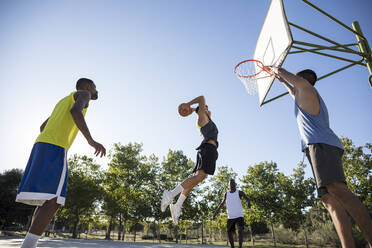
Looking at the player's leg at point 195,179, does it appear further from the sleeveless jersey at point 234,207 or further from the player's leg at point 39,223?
the sleeveless jersey at point 234,207

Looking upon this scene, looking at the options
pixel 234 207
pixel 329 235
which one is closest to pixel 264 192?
pixel 329 235

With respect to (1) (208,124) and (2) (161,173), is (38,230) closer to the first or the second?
(1) (208,124)

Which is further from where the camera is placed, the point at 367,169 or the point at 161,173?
the point at 161,173

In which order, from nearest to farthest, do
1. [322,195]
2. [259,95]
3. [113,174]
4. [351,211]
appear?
1. [351,211]
2. [322,195]
3. [259,95]
4. [113,174]

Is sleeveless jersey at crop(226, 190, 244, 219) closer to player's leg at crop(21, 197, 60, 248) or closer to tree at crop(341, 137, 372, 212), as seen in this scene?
player's leg at crop(21, 197, 60, 248)

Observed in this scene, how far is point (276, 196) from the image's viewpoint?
2477 centimetres

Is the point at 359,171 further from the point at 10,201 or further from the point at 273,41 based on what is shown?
the point at 10,201

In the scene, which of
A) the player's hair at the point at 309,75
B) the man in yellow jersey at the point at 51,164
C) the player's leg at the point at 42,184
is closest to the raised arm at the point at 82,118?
the man in yellow jersey at the point at 51,164

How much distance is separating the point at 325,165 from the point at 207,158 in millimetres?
2010

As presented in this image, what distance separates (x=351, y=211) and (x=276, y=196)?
81.8 ft

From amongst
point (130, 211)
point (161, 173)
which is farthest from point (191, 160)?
point (130, 211)

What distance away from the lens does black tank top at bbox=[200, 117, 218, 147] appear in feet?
14.4

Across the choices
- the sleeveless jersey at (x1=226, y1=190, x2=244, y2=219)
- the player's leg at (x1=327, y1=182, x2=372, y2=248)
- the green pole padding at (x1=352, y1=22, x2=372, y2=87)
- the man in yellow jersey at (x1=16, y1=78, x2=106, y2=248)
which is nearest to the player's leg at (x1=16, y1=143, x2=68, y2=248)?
the man in yellow jersey at (x1=16, y1=78, x2=106, y2=248)

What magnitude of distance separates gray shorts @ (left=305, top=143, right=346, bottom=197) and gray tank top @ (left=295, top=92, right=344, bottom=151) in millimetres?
78
